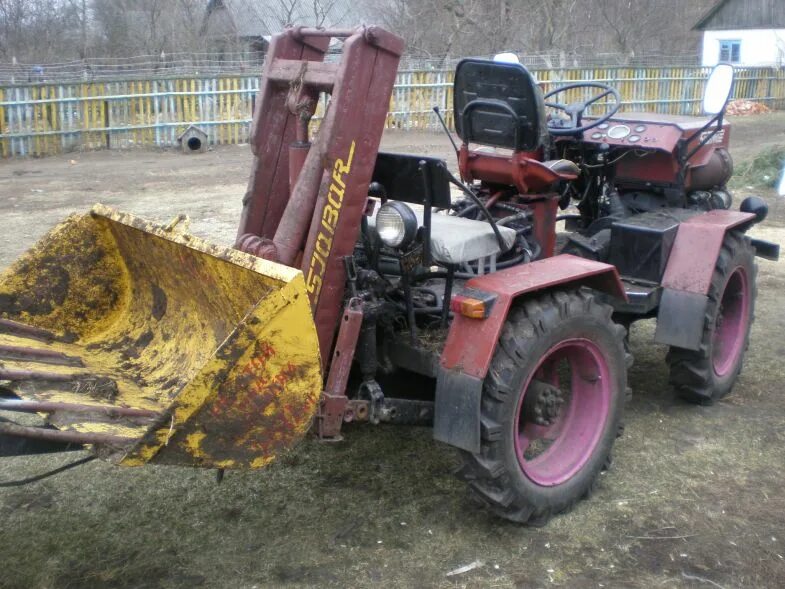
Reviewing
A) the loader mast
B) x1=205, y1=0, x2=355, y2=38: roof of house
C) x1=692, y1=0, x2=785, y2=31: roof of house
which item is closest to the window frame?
x1=692, y1=0, x2=785, y2=31: roof of house

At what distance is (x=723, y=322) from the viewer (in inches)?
208

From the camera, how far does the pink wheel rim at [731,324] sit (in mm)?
5168

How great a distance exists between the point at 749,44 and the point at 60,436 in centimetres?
4238

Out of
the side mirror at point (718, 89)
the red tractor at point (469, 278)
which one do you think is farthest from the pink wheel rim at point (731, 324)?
the side mirror at point (718, 89)

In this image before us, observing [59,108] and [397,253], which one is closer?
[397,253]

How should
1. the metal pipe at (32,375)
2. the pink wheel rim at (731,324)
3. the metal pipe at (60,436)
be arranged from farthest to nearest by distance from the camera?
the pink wheel rim at (731,324) < the metal pipe at (32,375) < the metal pipe at (60,436)

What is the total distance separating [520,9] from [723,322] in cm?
2713

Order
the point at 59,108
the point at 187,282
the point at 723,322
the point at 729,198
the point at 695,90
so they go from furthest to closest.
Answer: the point at 695,90 → the point at 59,108 → the point at 729,198 → the point at 723,322 → the point at 187,282

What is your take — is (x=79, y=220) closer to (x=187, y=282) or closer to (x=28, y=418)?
(x=187, y=282)

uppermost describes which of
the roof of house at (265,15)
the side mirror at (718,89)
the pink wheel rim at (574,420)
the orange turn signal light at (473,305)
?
the roof of house at (265,15)

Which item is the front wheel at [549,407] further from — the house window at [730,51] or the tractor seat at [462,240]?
the house window at [730,51]

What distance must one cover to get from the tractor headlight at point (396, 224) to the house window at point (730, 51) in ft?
133

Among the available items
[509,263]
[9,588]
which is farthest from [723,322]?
[9,588]

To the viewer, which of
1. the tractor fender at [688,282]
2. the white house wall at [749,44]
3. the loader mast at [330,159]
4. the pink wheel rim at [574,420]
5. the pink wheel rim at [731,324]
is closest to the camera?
the loader mast at [330,159]
